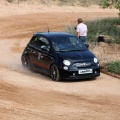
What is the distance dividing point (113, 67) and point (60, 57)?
105 inches

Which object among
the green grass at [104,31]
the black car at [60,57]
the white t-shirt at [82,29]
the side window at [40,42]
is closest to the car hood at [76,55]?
the black car at [60,57]

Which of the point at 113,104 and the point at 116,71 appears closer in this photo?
the point at 113,104

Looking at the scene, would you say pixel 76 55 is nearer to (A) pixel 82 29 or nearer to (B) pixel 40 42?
(B) pixel 40 42

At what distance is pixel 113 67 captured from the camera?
18453 mm

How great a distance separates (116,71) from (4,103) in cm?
645

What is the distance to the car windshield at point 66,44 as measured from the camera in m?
17.6

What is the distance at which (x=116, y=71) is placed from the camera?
18078mm

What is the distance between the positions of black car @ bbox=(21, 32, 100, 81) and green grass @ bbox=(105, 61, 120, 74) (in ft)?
4.12

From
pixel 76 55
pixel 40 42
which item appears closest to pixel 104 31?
pixel 40 42

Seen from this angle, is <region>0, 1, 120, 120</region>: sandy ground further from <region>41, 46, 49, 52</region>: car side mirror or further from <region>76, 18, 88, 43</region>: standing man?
<region>76, 18, 88, 43</region>: standing man

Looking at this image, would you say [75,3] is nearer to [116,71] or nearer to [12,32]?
[12,32]

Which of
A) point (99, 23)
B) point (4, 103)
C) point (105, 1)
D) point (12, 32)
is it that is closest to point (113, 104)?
point (4, 103)

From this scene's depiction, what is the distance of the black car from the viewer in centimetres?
1666

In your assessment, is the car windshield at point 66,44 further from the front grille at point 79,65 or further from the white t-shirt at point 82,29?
the white t-shirt at point 82,29
